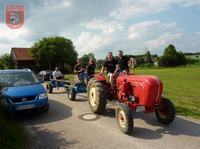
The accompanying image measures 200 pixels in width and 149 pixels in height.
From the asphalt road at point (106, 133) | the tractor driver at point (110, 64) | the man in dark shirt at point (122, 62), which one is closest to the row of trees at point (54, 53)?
the tractor driver at point (110, 64)

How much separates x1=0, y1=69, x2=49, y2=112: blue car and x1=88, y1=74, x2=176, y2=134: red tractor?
1.86m

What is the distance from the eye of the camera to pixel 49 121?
8891 mm

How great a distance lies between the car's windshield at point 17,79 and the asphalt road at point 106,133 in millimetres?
1401

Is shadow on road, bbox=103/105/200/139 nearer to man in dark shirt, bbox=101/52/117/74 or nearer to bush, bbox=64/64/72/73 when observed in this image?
man in dark shirt, bbox=101/52/117/74

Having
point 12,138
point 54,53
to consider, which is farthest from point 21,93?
point 54,53

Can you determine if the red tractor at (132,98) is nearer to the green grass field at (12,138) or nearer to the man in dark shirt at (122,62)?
the man in dark shirt at (122,62)

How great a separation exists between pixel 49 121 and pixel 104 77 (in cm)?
245

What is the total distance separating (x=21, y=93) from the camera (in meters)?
9.07

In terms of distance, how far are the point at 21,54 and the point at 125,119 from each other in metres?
65.0

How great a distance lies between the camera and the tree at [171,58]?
311 ft

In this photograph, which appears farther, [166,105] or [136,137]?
[166,105]

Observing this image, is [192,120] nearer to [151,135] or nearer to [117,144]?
[151,135]

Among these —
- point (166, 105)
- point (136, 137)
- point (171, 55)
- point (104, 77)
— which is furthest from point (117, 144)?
point (171, 55)

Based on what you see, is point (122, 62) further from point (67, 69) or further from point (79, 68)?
point (67, 69)
